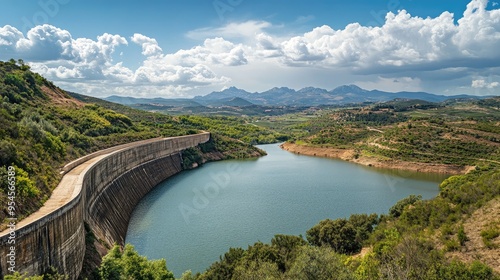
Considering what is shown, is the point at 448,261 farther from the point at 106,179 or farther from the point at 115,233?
the point at 106,179

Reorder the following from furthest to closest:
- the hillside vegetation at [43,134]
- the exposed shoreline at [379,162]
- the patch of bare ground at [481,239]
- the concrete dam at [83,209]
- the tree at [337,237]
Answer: the exposed shoreline at [379,162] → the tree at [337,237] → the hillside vegetation at [43,134] → the patch of bare ground at [481,239] → the concrete dam at [83,209]

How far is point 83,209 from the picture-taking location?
28000 mm

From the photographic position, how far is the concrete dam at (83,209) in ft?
55.3

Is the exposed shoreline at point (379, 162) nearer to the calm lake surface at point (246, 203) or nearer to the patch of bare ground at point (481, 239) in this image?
the calm lake surface at point (246, 203)

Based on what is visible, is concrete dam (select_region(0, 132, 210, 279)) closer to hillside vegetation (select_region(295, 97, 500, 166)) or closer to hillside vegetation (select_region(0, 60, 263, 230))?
hillside vegetation (select_region(0, 60, 263, 230))

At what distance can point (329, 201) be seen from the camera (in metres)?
49.2

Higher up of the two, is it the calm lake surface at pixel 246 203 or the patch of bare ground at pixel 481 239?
the patch of bare ground at pixel 481 239

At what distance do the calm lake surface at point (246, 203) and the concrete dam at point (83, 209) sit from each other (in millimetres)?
2175

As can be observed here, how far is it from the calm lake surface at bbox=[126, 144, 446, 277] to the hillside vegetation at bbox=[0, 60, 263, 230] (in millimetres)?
10763

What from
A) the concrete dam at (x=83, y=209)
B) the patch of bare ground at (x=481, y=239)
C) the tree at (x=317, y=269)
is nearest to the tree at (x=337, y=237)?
the patch of bare ground at (x=481, y=239)

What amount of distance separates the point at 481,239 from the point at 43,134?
34.6 metres

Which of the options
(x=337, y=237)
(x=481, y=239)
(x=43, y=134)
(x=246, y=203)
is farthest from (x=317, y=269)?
(x=246, y=203)

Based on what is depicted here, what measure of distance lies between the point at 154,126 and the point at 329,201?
199 feet

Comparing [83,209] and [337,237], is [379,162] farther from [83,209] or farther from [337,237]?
[83,209]
